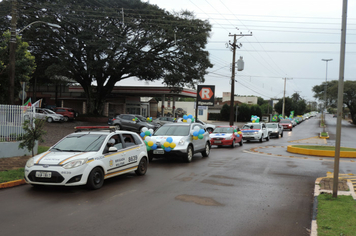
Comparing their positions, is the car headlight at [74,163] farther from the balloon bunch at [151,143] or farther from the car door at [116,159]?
the balloon bunch at [151,143]

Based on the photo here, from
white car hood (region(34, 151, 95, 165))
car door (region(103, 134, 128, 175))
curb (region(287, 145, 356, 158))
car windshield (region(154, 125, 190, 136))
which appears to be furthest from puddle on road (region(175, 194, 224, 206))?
curb (region(287, 145, 356, 158))

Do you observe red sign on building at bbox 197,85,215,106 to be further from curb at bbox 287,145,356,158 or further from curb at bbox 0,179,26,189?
curb at bbox 0,179,26,189

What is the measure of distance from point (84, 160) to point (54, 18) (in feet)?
87.9

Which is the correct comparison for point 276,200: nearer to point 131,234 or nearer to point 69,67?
point 131,234

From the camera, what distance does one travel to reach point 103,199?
7.31m

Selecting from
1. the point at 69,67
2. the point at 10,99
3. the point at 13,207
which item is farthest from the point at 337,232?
the point at 69,67

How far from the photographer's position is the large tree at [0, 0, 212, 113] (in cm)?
3117

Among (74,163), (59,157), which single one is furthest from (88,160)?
(59,157)

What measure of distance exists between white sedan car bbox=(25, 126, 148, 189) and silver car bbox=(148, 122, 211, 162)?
2.62 meters

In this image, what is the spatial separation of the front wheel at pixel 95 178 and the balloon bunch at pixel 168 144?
15.4 ft

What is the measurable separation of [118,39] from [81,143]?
78.0 ft

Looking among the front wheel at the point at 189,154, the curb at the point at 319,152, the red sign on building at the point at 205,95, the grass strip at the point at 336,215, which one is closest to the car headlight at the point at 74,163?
the grass strip at the point at 336,215

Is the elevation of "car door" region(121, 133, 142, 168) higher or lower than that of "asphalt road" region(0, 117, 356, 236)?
higher

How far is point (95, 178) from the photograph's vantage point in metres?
8.25
